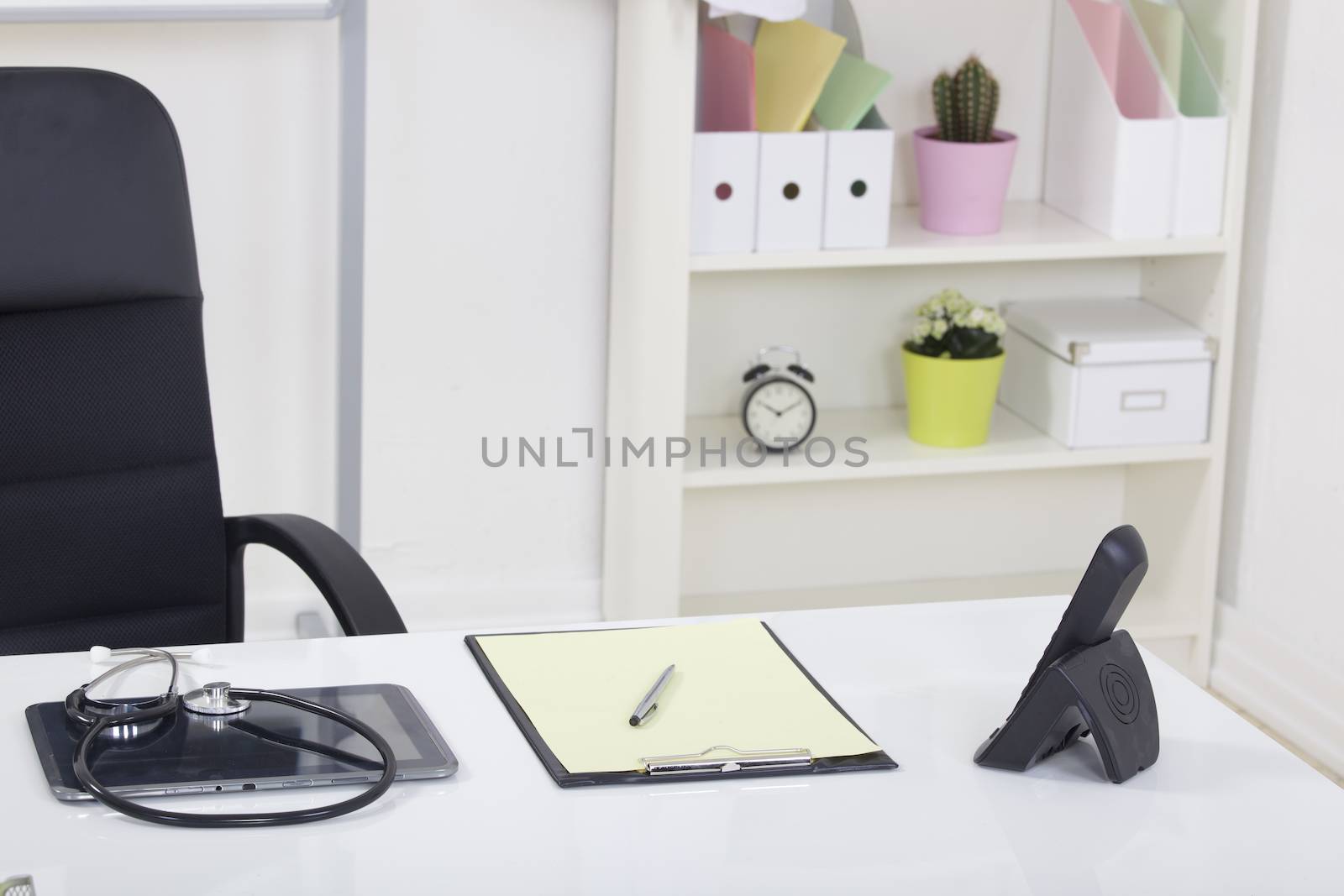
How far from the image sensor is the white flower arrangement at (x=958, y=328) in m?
2.37

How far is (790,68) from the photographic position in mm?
2221

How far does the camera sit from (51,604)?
1.43 m

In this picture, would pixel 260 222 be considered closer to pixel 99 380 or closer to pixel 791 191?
pixel 791 191

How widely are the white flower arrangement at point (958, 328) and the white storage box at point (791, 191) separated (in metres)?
0.27

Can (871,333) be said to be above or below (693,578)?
above

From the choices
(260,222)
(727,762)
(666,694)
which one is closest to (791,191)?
(260,222)

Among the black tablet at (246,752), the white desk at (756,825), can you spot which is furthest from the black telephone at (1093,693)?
the black tablet at (246,752)

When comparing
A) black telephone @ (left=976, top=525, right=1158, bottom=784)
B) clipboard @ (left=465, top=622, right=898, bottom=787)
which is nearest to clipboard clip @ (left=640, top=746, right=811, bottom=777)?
clipboard @ (left=465, top=622, right=898, bottom=787)

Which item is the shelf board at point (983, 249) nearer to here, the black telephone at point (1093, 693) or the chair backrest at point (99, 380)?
the chair backrest at point (99, 380)

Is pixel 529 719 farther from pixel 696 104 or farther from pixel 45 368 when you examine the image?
pixel 696 104

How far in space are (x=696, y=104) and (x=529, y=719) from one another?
1483mm

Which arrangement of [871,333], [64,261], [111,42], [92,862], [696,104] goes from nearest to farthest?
[92,862], [64,261], [111,42], [696,104], [871,333]

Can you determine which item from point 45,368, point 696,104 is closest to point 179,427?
point 45,368

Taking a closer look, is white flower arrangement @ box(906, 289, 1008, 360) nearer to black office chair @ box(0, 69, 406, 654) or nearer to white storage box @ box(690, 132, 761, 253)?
white storage box @ box(690, 132, 761, 253)
